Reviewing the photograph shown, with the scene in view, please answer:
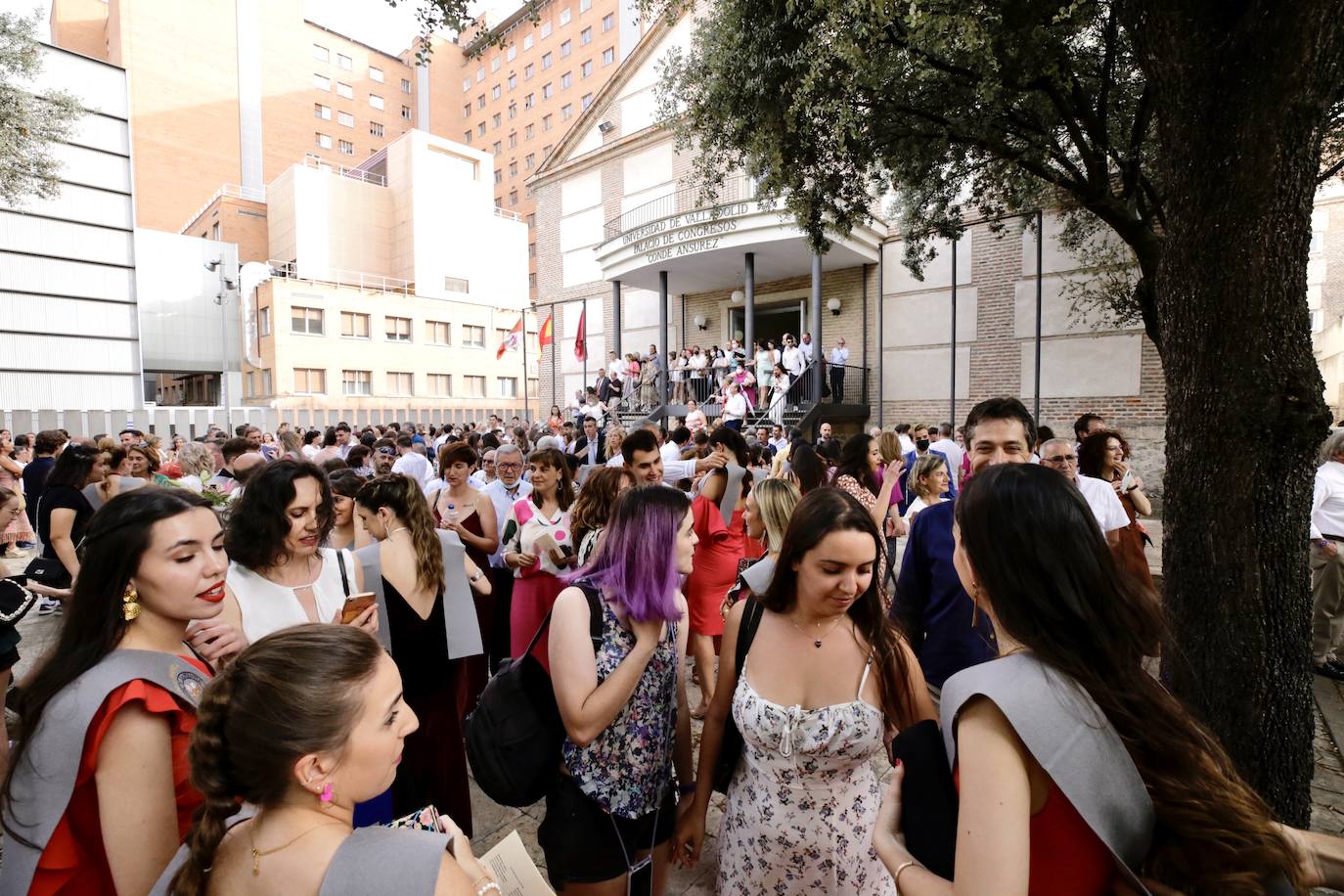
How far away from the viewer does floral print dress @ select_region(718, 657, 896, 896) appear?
1.87 meters

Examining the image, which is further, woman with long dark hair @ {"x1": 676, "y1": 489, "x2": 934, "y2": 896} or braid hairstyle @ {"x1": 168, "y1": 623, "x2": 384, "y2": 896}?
woman with long dark hair @ {"x1": 676, "y1": 489, "x2": 934, "y2": 896}

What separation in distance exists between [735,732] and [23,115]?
18843mm

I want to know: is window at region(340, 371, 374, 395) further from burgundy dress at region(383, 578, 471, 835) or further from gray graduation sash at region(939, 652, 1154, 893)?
gray graduation sash at region(939, 652, 1154, 893)

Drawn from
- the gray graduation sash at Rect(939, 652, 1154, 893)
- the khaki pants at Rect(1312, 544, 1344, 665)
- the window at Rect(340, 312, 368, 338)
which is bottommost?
the khaki pants at Rect(1312, 544, 1344, 665)

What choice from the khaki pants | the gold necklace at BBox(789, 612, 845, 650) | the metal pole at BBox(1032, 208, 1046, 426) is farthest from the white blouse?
the metal pole at BBox(1032, 208, 1046, 426)

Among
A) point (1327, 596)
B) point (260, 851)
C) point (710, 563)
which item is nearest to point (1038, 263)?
point (1327, 596)

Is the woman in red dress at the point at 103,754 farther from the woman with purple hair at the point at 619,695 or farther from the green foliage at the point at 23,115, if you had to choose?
the green foliage at the point at 23,115

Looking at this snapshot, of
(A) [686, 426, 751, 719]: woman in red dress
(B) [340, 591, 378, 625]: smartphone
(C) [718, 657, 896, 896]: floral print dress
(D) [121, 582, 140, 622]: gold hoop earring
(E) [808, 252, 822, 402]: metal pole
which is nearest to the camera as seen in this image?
(D) [121, 582, 140, 622]: gold hoop earring

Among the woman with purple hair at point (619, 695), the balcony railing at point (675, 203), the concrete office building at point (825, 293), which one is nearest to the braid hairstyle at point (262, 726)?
the woman with purple hair at point (619, 695)

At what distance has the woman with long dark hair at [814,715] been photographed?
190cm

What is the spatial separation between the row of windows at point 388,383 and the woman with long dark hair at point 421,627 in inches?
1427

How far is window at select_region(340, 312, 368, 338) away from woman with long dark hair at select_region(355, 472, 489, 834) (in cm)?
3731

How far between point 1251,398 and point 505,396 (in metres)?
43.0

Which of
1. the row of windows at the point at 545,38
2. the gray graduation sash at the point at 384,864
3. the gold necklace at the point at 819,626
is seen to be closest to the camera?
the gray graduation sash at the point at 384,864
